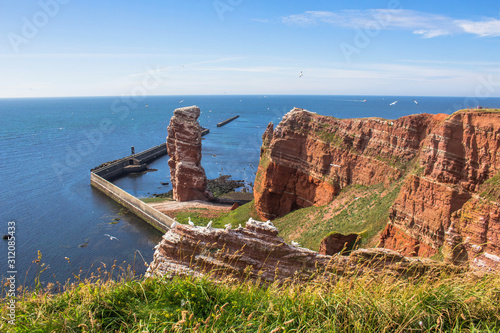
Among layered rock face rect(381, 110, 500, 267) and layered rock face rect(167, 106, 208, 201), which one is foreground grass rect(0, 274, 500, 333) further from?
layered rock face rect(167, 106, 208, 201)

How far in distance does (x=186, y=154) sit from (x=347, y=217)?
96.7 ft

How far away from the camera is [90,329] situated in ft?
19.1

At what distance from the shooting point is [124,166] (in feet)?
257

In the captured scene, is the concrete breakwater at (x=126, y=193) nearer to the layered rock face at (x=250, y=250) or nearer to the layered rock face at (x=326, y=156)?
the layered rock face at (x=326, y=156)

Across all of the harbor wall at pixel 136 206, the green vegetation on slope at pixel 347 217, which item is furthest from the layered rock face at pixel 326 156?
the harbor wall at pixel 136 206

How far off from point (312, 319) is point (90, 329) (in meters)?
3.90

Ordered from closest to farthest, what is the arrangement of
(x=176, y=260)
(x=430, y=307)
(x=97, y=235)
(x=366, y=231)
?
(x=430, y=307) < (x=176, y=260) < (x=366, y=231) < (x=97, y=235)

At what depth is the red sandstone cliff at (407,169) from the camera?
1798cm

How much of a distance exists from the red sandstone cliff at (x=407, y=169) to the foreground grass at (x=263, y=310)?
1.53 metres

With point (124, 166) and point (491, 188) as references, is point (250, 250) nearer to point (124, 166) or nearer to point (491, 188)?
point (491, 188)

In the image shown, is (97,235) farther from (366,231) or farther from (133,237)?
(366,231)

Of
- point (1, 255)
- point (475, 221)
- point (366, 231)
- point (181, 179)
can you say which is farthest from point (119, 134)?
point (475, 221)

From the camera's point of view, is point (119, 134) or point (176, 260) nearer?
point (176, 260)

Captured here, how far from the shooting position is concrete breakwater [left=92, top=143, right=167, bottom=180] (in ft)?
233
